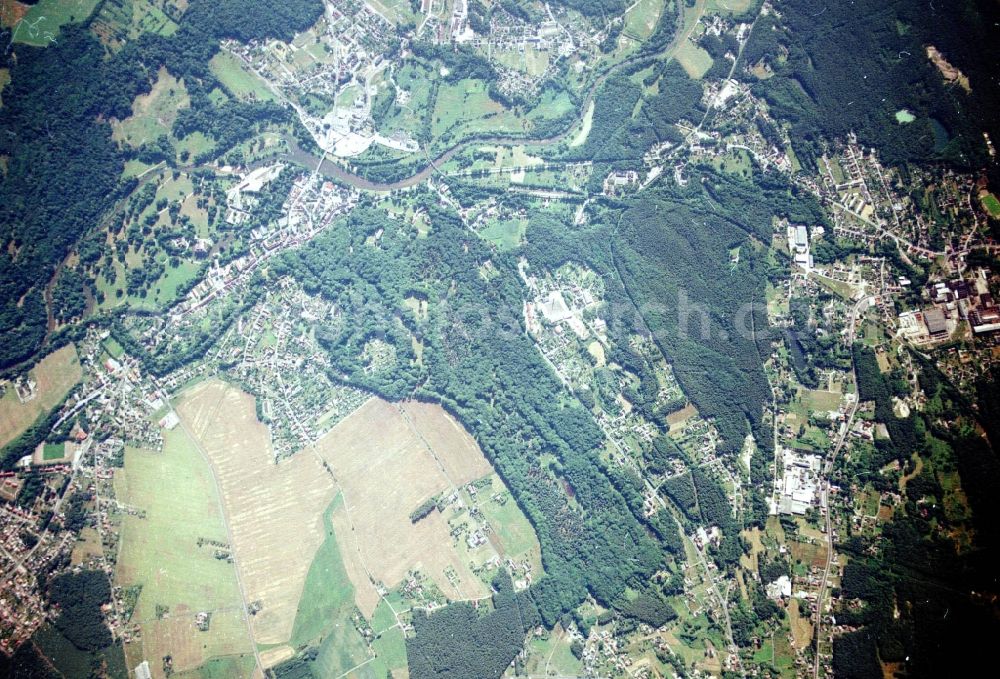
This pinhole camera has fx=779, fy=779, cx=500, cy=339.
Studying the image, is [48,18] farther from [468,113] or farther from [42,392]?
[468,113]

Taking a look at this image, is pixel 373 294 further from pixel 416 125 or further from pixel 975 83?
pixel 975 83

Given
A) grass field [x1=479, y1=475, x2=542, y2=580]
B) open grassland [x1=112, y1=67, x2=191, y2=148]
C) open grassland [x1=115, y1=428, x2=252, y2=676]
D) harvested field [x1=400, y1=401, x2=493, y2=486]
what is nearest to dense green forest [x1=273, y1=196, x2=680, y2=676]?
grass field [x1=479, y1=475, x2=542, y2=580]

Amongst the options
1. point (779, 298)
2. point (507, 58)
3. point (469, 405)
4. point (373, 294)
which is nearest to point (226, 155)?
point (373, 294)

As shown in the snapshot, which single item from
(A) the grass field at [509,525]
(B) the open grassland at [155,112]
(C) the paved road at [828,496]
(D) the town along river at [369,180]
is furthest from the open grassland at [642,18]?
(A) the grass field at [509,525]

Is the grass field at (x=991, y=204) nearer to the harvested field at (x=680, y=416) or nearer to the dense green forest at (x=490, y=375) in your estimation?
the harvested field at (x=680, y=416)

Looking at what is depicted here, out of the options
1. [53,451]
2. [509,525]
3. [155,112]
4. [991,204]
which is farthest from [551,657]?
[155,112]

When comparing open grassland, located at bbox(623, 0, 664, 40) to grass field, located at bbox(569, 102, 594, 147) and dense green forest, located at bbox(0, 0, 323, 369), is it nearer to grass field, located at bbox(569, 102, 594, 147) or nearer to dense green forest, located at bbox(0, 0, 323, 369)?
grass field, located at bbox(569, 102, 594, 147)
